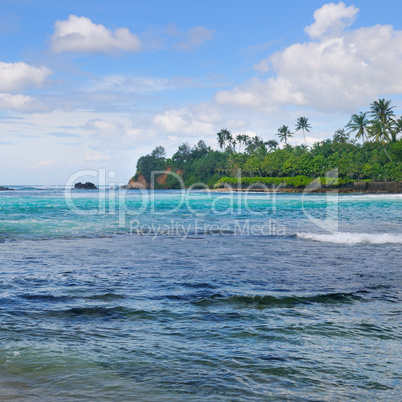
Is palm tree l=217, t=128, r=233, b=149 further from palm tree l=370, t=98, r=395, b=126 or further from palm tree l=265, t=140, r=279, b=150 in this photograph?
palm tree l=370, t=98, r=395, b=126

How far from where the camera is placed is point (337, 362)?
187 inches

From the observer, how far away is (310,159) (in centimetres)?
11731

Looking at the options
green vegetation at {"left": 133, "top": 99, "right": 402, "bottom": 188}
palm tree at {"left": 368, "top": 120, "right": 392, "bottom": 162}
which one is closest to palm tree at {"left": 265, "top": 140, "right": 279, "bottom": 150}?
green vegetation at {"left": 133, "top": 99, "right": 402, "bottom": 188}

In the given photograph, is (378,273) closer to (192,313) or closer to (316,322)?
(316,322)

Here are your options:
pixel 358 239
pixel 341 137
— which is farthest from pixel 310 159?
pixel 358 239

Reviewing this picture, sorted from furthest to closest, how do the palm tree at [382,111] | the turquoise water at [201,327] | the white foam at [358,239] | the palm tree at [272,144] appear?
1. the palm tree at [272,144]
2. the palm tree at [382,111]
3. the white foam at [358,239]
4. the turquoise water at [201,327]

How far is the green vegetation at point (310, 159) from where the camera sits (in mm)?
99812

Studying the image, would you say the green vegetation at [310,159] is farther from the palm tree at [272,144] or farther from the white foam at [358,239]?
the white foam at [358,239]

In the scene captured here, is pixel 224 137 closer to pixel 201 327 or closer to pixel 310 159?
pixel 310 159

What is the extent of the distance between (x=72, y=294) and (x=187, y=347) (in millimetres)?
3432

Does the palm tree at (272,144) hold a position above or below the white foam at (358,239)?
above

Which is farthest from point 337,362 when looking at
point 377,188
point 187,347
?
point 377,188

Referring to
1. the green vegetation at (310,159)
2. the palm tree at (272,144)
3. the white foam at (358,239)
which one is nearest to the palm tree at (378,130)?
the green vegetation at (310,159)

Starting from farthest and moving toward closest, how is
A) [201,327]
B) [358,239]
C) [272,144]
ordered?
[272,144], [358,239], [201,327]
